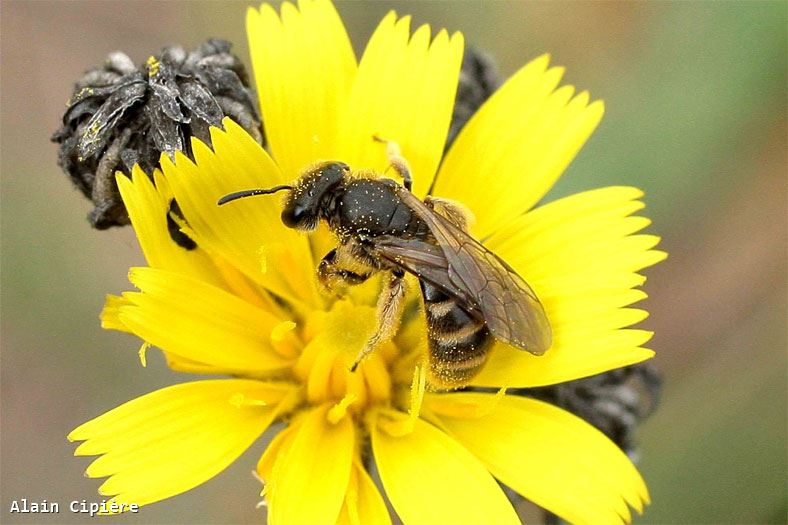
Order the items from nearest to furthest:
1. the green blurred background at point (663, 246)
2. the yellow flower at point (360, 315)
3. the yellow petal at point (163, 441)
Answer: the yellow petal at point (163, 441)
the yellow flower at point (360, 315)
the green blurred background at point (663, 246)

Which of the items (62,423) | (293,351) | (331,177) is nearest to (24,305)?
(62,423)

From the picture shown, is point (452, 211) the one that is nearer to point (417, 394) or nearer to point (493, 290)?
point (493, 290)

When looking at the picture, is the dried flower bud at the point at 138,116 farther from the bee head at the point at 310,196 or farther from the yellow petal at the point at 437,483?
the yellow petal at the point at 437,483

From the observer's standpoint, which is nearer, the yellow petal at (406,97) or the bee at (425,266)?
the bee at (425,266)

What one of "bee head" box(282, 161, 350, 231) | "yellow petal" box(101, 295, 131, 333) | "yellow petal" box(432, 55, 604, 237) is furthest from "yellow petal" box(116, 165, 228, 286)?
"yellow petal" box(432, 55, 604, 237)

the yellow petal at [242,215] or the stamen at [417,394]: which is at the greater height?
the yellow petal at [242,215]

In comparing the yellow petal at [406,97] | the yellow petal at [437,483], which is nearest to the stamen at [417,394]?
the yellow petal at [437,483]

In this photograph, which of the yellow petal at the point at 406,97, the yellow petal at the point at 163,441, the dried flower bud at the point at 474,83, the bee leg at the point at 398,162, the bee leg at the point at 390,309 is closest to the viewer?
the yellow petal at the point at 163,441

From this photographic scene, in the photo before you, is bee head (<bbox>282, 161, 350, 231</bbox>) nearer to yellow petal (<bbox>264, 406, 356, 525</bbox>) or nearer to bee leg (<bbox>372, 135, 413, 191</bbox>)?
bee leg (<bbox>372, 135, 413, 191</bbox>)
